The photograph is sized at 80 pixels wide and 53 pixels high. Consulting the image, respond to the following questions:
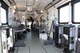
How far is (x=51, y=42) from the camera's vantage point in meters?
8.16

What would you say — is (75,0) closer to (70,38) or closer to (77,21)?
(77,21)

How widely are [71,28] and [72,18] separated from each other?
3.37ft

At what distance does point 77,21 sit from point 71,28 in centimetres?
80

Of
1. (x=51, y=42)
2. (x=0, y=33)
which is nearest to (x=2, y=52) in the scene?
(x=0, y=33)

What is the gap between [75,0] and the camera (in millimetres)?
5742

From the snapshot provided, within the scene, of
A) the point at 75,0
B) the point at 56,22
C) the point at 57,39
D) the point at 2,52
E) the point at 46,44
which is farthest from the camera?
the point at 56,22

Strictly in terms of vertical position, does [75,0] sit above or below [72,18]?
above

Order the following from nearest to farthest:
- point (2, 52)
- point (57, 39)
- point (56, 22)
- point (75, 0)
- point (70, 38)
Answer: point (2, 52) → point (70, 38) → point (75, 0) → point (57, 39) → point (56, 22)

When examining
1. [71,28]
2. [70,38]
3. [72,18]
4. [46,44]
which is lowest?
[46,44]

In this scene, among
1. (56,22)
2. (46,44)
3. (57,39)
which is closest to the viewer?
(57,39)

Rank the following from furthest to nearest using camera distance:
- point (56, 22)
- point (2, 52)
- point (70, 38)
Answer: point (56, 22) < point (70, 38) < point (2, 52)

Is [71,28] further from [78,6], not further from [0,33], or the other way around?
[0,33]

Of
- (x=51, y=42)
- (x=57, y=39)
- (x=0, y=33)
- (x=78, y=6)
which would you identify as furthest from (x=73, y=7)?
(x=0, y=33)

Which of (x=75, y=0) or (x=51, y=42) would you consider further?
(x=51, y=42)
